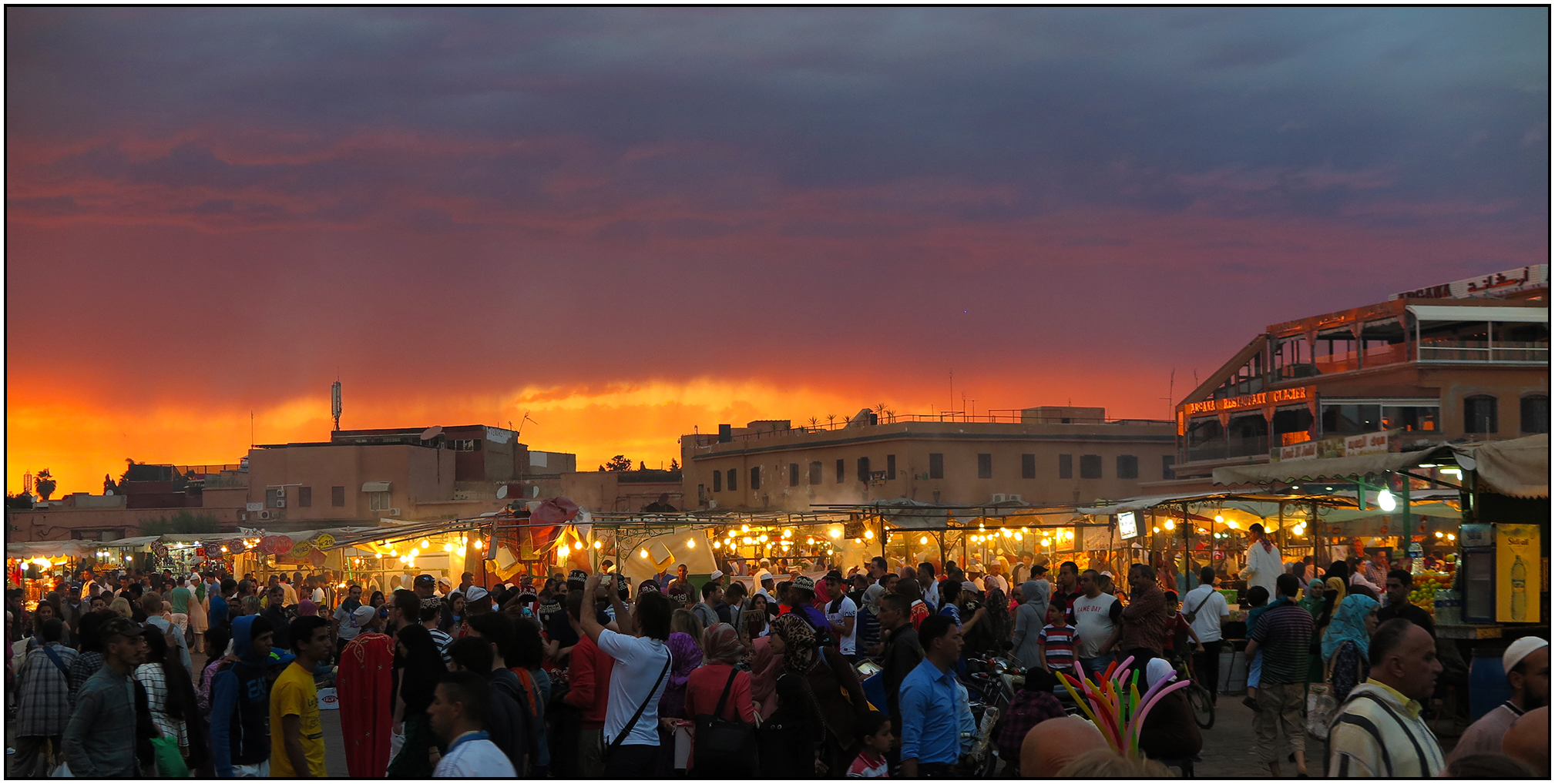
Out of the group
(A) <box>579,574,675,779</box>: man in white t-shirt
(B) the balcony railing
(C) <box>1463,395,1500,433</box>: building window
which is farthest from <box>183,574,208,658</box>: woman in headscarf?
(C) <box>1463,395,1500,433</box>: building window

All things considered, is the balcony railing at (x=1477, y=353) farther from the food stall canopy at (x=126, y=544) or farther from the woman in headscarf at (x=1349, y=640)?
the food stall canopy at (x=126, y=544)

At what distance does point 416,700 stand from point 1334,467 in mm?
10019

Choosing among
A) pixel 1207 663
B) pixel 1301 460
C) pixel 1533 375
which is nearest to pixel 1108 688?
pixel 1207 663

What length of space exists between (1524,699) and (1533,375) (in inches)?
1831

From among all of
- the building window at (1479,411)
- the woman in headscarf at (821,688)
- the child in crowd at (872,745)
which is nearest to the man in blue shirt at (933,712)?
the child in crowd at (872,745)

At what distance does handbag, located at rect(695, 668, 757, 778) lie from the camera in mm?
6637

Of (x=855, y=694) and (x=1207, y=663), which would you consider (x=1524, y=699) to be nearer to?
(x=855, y=694)

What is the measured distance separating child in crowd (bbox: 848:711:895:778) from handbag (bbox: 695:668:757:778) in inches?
20.9

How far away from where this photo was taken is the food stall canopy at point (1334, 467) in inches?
454

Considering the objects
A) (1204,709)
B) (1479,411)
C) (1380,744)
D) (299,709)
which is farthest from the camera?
(1479,411)

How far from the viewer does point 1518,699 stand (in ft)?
18.1

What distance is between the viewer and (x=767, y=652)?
7.41 metres

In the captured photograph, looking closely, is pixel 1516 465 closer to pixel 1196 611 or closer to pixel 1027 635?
pixel 1196 611

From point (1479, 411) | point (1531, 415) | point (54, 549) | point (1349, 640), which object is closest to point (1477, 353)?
point (1479, 411)
